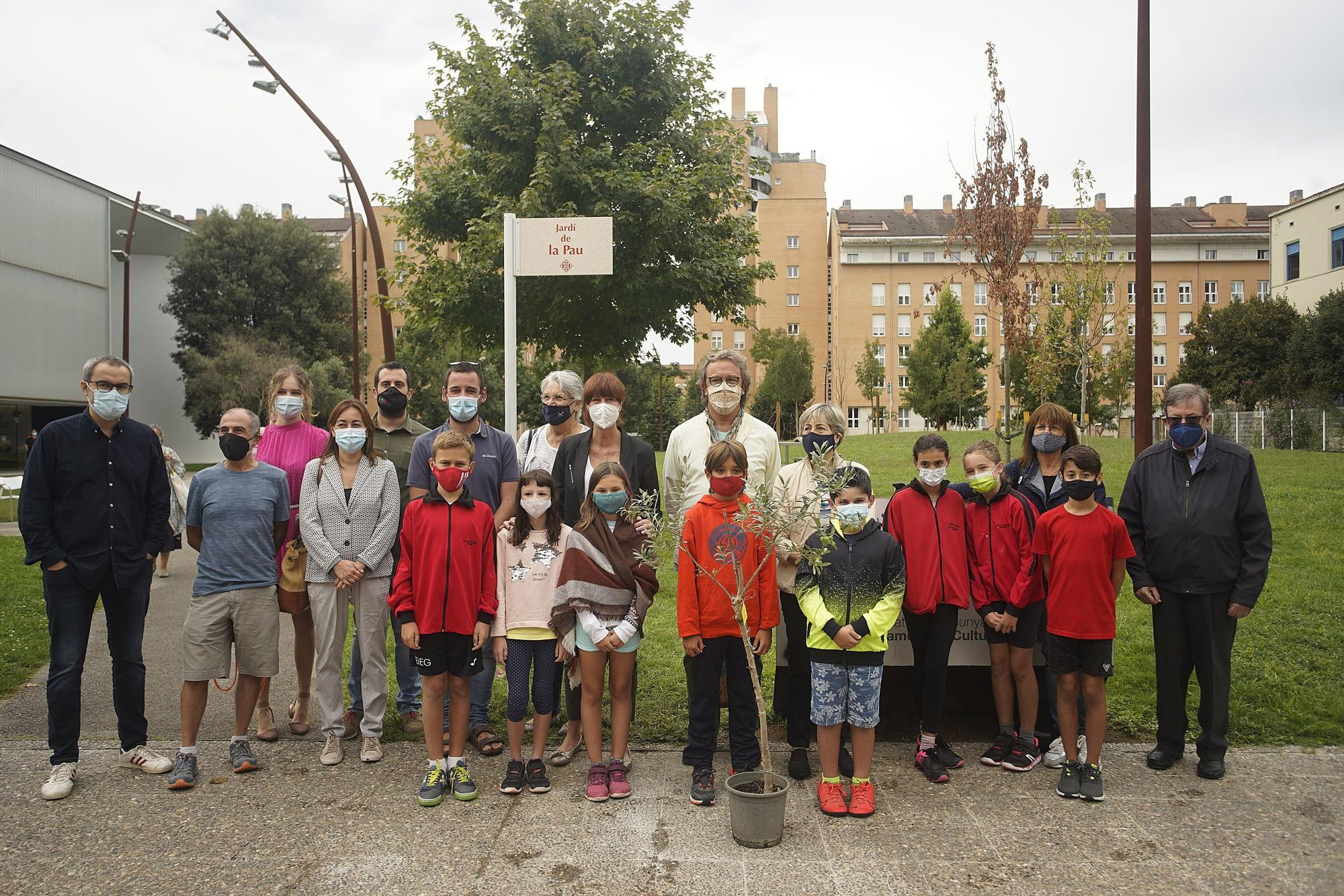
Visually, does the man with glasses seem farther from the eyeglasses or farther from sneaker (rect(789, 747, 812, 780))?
sneaker (rect(789, 747, 812, 780))

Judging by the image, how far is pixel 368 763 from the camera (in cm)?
525

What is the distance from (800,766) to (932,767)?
28.4 inches

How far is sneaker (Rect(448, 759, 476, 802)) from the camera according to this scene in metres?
4.70

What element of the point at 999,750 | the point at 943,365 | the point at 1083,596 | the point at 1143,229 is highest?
the point at 943,365

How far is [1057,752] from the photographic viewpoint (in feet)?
17.2

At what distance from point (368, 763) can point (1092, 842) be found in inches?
152

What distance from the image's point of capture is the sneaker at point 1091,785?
464 centimetres

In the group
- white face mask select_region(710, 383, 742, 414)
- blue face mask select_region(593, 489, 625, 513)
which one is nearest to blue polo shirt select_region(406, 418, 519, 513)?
blue face mask select_region(593, 489, 625, 513)

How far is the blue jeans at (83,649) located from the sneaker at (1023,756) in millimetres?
5018

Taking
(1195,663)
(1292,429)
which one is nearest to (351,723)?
(1195,663)

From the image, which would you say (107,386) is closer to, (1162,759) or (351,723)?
(351,723)

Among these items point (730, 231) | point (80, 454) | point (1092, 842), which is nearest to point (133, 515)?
point (80, 454)

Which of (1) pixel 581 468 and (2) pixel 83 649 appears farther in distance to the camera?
(1) pixel 581 468

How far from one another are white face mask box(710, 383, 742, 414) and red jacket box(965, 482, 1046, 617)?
4.80 feet
